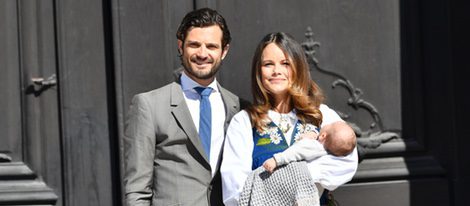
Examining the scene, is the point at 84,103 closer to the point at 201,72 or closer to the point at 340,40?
the point at 201,72

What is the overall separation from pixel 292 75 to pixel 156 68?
972 millimetres

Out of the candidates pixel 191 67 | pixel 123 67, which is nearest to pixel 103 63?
pixel 123 67

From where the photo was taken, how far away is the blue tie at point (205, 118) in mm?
4914

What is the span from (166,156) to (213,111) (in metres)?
0.27

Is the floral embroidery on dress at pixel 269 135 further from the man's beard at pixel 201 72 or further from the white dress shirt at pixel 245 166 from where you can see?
the man's beard at pixel 201 72

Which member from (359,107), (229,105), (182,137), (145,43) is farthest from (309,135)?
(145,43)

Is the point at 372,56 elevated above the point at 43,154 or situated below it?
above

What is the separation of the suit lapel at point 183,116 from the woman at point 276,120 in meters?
0.12

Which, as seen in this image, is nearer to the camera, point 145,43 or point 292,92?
point 292,92

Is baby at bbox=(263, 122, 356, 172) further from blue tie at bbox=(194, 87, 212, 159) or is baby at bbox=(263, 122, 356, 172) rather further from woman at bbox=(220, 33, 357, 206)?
blue tie at bbox=(194, 87, 212, 159)

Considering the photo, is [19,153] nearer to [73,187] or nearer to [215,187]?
[73,187]

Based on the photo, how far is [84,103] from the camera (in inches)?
223

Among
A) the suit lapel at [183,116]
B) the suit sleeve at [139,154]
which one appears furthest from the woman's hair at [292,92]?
the suit sleeve at [139,154]

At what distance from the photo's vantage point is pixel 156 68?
18.6 feet
